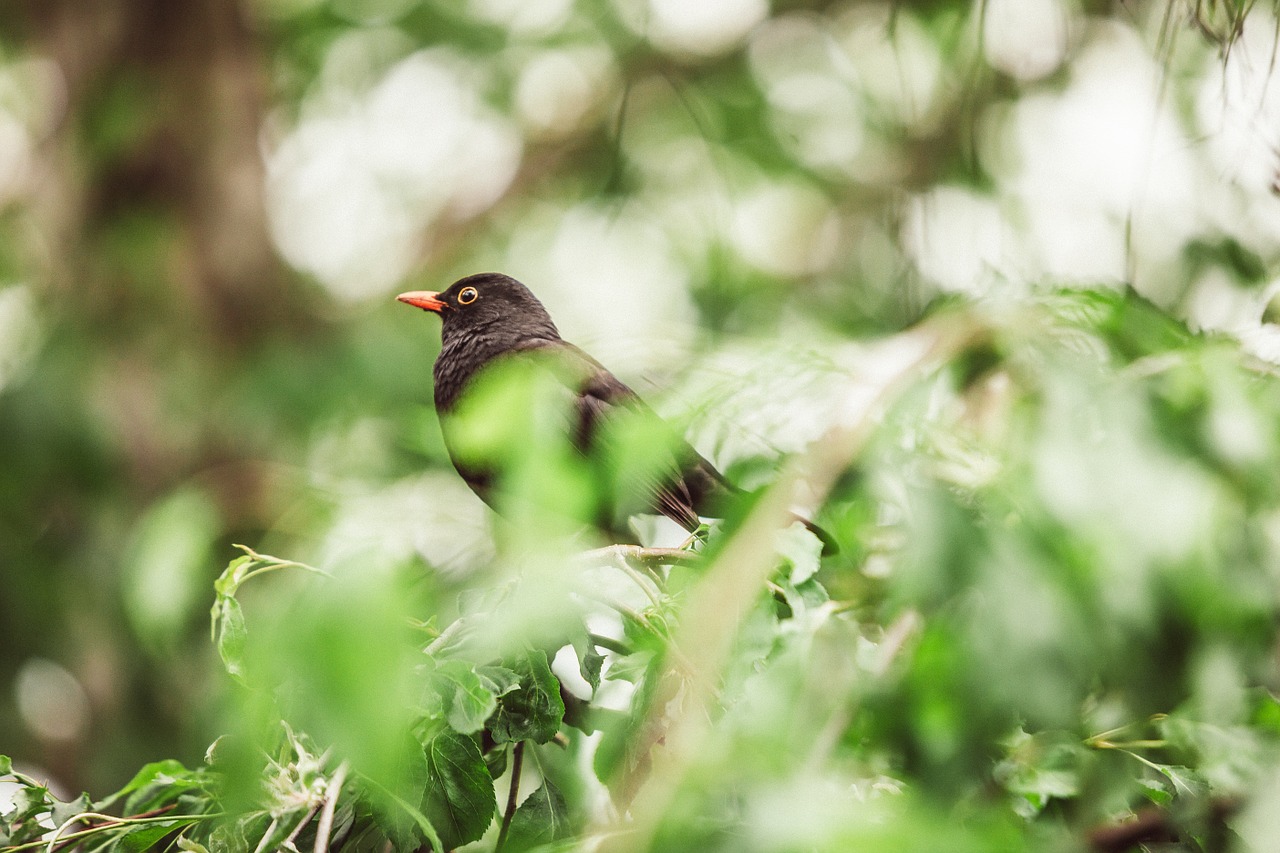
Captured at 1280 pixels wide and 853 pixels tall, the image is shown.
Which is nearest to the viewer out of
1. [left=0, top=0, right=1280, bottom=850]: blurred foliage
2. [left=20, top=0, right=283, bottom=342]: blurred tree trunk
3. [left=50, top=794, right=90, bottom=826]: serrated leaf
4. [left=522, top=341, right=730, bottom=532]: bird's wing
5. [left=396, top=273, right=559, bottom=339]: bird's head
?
[left=0, top=0, right=1280, bottom=850]: blurred foliage

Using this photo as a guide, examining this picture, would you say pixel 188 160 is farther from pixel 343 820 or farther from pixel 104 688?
pixel 343 820

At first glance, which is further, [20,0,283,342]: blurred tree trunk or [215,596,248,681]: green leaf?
[20,0,283,342]: blurred tree trunk

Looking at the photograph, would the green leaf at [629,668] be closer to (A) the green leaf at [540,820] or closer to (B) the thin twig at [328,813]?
(A) the green leaf at [540,820]

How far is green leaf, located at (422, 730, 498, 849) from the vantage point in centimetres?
135

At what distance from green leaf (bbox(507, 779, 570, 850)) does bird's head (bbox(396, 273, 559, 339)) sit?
1308 mm

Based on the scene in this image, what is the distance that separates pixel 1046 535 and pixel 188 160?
552 cm

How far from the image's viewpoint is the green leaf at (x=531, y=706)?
1.35 meters

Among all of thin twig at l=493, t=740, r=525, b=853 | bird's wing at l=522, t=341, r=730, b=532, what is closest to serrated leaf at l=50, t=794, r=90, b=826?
thin twig at l=493, t=740, r=525, b=853

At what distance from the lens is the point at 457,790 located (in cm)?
136

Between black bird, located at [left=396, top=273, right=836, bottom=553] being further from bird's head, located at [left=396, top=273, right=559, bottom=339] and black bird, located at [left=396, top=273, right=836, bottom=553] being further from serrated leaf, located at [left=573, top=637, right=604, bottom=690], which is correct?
serrated leaf, located at [left=573, top=637, right=604, bottom=690]

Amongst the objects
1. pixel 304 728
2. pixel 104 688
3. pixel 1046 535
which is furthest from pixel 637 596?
pixel 104 688

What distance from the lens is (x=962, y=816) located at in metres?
1.23

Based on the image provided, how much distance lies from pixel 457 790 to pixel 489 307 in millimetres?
1505

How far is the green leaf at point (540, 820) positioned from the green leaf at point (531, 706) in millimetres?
153
